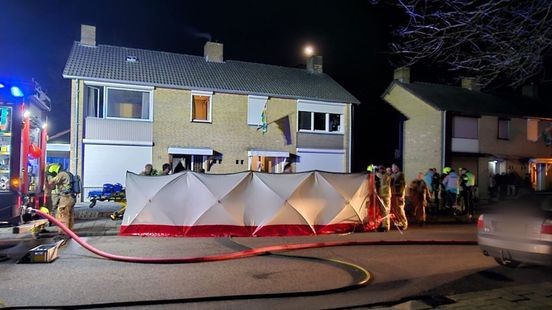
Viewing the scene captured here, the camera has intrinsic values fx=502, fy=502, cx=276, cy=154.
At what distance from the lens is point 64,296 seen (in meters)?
6.39

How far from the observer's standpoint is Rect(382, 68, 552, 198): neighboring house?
3055 cm

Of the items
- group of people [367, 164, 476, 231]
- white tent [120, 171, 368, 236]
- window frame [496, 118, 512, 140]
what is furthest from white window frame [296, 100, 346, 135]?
white tent [120, 171, 368, 236]

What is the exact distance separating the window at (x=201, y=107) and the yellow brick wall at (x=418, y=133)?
14195 mm

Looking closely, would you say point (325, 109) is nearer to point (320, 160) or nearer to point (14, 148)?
point (320, 160)

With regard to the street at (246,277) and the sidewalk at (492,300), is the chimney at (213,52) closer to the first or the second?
the street at (246,277)

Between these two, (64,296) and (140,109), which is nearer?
(64,296)

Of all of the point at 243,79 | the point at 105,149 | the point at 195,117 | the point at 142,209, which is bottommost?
the point at 142,209

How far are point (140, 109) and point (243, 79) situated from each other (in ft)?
18.9

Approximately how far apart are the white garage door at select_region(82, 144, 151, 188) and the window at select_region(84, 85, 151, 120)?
1.50 metres

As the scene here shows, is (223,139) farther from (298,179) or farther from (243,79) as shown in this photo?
(298,179)

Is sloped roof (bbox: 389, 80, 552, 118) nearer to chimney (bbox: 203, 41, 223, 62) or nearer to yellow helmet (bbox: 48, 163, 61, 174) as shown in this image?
chimney (bbox: 203, 41, 223, 62)

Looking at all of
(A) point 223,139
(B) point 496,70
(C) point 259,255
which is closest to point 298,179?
(C) point 259,255

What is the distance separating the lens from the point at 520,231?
308 inches

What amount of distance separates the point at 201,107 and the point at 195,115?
552 millimetres
